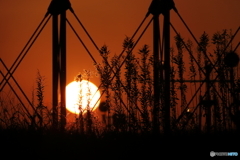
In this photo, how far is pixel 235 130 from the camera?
29.0 ft

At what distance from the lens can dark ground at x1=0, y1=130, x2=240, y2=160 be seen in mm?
7211

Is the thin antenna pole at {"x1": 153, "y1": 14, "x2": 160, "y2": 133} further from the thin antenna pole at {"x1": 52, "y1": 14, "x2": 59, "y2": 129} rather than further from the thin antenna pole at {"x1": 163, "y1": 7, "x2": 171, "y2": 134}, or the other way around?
the thin antenna pole at {"x1": 52, "y1": 14, "x2": 59, "y2": 129}

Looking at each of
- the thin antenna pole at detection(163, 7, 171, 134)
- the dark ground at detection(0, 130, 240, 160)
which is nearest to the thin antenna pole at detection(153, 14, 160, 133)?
the thin antenna pole at detection(163, 7, 171, 134)

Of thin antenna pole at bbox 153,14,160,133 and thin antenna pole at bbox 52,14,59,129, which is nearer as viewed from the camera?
thin antenna pole at bbox 153,14,160,133

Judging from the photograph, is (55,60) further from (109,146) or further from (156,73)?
(109,146)

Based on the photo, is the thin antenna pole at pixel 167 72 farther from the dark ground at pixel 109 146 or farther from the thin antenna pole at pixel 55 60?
the thin antenna pole at pixel 55 60

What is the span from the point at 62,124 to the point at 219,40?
5258 millimetres

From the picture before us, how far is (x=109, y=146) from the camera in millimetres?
7500

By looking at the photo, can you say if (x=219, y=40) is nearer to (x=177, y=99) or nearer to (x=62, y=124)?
(x=177, y=99)

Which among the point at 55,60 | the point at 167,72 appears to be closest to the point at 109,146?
the point at 167,72

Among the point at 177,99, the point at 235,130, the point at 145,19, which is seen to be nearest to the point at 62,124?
the point at 177,99

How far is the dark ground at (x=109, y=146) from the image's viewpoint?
7211 mm

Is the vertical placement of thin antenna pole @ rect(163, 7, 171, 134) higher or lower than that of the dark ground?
higher

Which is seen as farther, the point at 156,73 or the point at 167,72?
the point at 156,73
